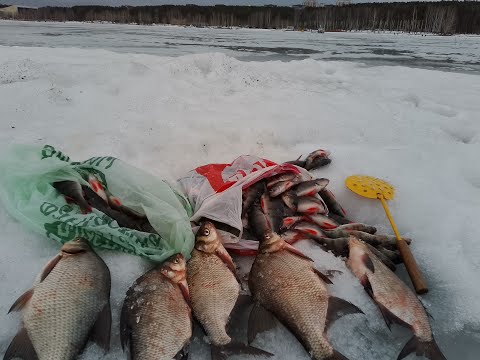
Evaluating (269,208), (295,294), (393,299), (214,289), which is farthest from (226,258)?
(393,299)

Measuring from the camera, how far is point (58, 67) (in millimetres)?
6730

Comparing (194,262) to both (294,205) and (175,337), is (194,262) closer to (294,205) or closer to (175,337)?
(175,337)

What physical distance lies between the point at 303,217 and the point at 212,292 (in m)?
1.14

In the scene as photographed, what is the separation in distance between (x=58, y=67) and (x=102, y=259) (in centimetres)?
568

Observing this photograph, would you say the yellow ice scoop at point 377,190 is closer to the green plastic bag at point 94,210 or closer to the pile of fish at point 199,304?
the pile of fish at point 199,304

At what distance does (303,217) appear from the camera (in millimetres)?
2959

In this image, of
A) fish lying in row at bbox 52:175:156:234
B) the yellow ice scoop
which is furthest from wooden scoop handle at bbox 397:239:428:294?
fish lying in row at bbox 52:175:156:234

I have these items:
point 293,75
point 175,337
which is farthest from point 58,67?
point 175,337

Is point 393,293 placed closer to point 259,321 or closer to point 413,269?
point 413,269

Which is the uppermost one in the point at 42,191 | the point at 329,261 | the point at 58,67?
the point at 58,67

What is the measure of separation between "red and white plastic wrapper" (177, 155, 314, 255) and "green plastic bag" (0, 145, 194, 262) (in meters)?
0.15

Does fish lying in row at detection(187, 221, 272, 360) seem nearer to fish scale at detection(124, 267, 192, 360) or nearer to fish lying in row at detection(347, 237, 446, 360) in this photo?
fish scale at detection(124, 267, 192, 360)

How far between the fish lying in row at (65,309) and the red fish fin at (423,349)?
1.51 m

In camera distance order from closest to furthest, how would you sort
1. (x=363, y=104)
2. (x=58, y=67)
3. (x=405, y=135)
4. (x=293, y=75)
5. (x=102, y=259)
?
(x=102, y=259) → (x=405, y=135) → (x=363, y=104) → (x=58, y=67) → (x=293, y=75)
